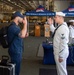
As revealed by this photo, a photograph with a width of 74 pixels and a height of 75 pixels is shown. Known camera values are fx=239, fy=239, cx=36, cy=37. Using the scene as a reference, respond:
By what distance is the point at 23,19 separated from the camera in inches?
169

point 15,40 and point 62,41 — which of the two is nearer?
point 15,40

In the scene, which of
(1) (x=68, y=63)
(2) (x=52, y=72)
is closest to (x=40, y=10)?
(1) (x=68, y=63)

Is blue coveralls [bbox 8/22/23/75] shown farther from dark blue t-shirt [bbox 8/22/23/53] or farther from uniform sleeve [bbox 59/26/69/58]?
uniform sleeve [bbox 59/26/69/58]

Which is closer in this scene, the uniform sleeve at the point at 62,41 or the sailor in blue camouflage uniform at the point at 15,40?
the sailor in blue camouflage uniform at the point at 15,40

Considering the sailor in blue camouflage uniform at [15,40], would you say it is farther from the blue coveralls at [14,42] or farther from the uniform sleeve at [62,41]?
the uniform sleeve at [62,41]

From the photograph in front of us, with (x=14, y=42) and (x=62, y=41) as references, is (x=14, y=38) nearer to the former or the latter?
(x=14, y=42)

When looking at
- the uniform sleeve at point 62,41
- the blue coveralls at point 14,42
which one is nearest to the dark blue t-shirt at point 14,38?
the blue coveralls at point 14,42

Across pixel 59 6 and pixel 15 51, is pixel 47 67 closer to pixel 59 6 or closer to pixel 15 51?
pixel 15 51

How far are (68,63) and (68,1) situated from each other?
17.8 meters

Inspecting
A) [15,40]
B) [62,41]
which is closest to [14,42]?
[15,40]

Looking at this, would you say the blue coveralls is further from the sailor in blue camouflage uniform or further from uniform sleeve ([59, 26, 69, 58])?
uniform sleeve ([59, 26, 69, 58])

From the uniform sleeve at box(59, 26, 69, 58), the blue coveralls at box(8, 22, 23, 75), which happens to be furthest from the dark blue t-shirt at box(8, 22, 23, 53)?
the uniform sleeve at box(59, 26, 69, 58)

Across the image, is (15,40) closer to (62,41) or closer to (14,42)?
(14,42)

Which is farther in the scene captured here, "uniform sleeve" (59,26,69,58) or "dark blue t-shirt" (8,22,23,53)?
"uniform sleeve" (59,26,69,58)
